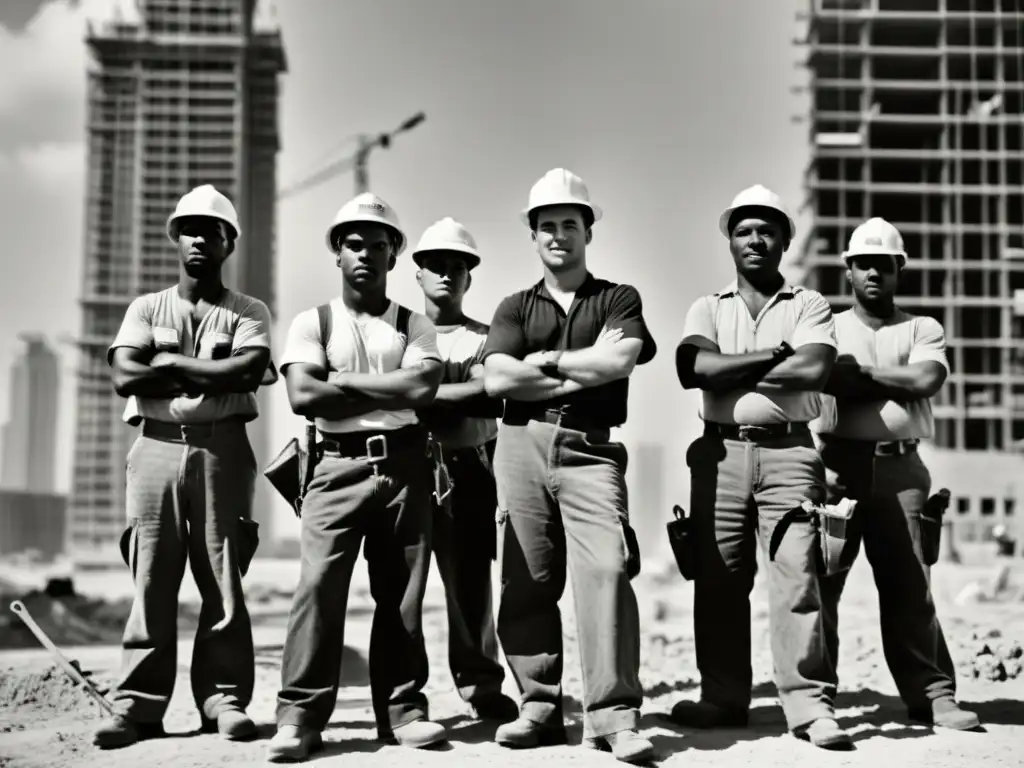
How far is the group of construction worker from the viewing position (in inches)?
237

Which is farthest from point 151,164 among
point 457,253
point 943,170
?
point 457,253

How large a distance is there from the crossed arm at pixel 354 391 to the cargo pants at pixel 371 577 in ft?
0.77

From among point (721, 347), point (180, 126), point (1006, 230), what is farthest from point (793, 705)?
point (180, 126)

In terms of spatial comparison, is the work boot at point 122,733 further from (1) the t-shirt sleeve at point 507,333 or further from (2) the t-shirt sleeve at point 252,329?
(1) the t-shirt sleeve at point 507,333

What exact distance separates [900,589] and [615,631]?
194 cm

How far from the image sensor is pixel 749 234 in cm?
657

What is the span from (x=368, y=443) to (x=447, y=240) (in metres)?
1.86

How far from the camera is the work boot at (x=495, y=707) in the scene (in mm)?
6844

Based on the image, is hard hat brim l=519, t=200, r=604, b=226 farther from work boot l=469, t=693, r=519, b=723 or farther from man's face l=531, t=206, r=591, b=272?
work boot l=469, t=693, r=519, b=723

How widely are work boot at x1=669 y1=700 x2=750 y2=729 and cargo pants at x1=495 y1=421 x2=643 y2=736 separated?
2.44 ft

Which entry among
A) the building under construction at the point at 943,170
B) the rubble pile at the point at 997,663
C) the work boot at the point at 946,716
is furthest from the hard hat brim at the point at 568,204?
the building under construction at the point at 943,170

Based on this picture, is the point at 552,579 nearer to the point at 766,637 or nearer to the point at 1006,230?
the point at 766,637

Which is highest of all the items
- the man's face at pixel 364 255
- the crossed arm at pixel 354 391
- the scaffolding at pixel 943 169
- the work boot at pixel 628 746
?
the scaffolding at pixel 943 169

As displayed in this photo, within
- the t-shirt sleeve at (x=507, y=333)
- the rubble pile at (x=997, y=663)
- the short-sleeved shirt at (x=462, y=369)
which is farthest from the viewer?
the rubble pile at (x=997, y=663)
